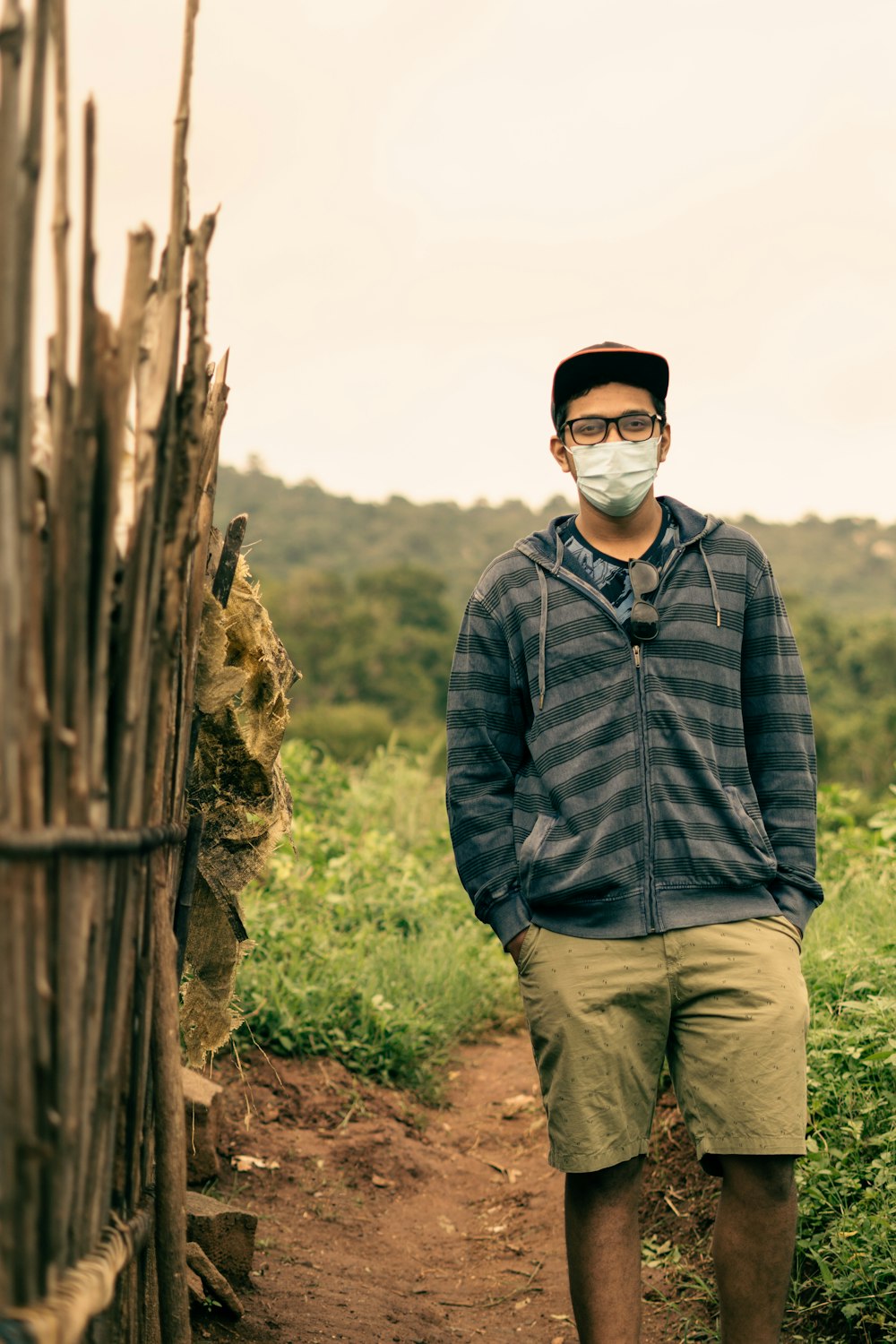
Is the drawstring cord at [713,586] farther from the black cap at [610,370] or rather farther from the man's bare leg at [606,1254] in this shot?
the man's bare leg at [606,1254]

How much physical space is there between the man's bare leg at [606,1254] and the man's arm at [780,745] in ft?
2.12

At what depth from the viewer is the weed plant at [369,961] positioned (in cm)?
527

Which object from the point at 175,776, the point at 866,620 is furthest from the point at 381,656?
the point at 175,776

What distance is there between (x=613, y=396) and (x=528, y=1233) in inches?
106

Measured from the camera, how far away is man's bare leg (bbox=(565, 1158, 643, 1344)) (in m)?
2.67

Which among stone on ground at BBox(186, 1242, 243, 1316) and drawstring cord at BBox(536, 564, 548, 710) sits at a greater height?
drawstring cord at BBox(536, 564, 548, 710)

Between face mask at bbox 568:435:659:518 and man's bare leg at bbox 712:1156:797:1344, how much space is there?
135 cm

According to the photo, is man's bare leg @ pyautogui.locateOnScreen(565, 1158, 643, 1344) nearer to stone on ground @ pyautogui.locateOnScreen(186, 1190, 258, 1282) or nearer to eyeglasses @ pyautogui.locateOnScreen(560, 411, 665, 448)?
stone on ground @ pyautogui.locateOnScreen(186, 1190, 258, 1282)

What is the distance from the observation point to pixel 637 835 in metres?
2.75

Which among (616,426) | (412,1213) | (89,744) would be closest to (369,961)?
(412,1213)

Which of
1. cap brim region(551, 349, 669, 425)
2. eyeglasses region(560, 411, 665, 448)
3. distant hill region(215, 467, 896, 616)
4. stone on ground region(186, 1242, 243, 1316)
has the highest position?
distant hill region(215, 467, 896, 616)

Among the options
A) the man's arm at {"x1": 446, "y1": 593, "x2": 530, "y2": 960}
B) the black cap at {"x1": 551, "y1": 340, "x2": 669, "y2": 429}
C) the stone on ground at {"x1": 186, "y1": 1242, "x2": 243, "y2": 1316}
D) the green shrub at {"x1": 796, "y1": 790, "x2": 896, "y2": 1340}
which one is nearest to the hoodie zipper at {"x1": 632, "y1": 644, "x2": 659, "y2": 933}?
the man's arm at {"x1": 446, "y1": 593, "x2": 530, "y2": 960}

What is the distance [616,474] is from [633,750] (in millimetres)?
600

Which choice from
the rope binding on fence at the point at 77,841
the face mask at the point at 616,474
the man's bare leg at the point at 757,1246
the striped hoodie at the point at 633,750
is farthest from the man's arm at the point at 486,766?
the rope binding on fence at the point at 77,841
